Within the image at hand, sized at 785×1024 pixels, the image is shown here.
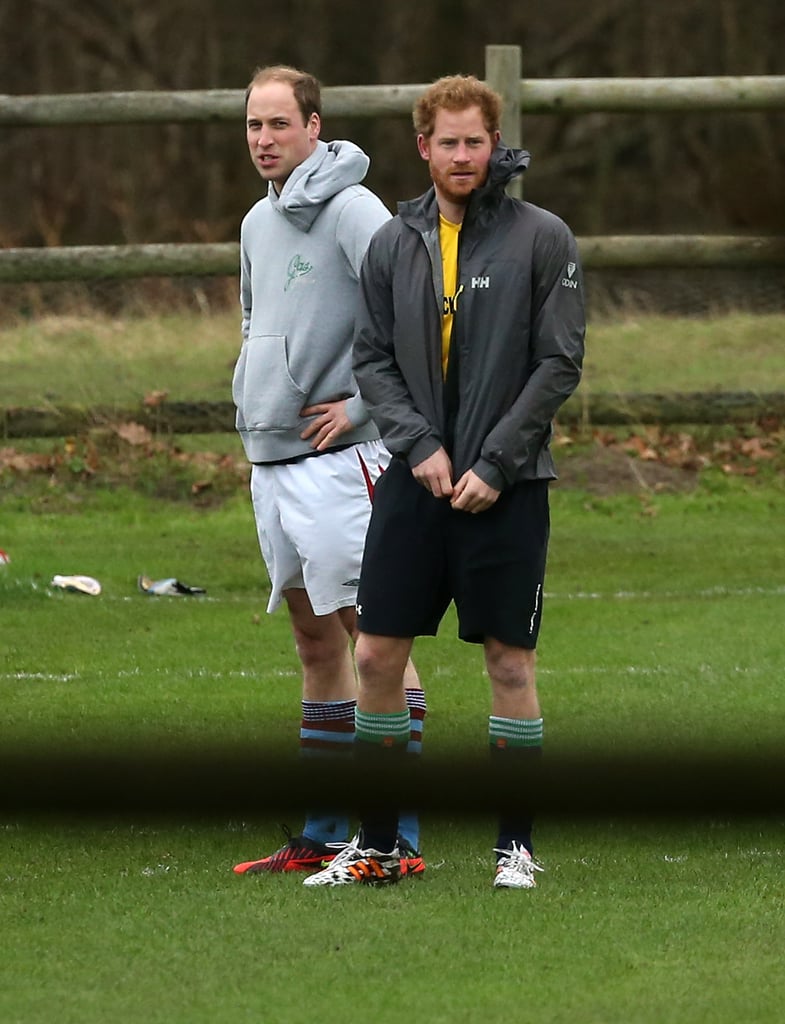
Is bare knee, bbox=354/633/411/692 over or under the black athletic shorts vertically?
under

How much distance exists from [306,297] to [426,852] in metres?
1.20

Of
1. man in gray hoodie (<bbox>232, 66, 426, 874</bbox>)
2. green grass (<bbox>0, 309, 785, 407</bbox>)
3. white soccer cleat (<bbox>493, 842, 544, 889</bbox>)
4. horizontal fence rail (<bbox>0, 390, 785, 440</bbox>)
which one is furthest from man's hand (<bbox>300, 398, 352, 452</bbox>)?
green grass (<bbox>0, 309, 785, 407</bbox>)

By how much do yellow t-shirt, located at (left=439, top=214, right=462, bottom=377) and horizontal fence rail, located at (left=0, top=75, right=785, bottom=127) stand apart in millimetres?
4907

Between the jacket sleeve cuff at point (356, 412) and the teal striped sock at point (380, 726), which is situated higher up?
the jacket sleeve cuff at point (356, 412)

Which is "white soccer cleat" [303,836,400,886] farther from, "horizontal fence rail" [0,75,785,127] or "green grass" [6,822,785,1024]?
"horizontal fence rail" [0,75,785,127]

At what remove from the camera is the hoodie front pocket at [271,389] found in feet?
14.0

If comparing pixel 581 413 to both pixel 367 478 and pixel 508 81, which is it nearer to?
pixel 508 81

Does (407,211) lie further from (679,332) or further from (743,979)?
(679,332)

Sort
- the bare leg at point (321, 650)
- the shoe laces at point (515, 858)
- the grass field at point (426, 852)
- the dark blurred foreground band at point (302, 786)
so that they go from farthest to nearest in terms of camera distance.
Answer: the bare leg at point (321, 650) < the shoe laces at point (515, 858) < the grass field at point (426, 852) < the dark blurred foreground band at point (302, 786)

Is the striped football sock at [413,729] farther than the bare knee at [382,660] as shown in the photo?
Yes

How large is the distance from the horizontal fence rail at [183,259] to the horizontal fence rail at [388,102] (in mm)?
558

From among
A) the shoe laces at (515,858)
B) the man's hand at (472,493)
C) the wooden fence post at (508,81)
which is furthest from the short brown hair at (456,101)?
the wooden fence post at (508,81)

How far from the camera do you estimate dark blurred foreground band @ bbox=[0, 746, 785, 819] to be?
1.28 m

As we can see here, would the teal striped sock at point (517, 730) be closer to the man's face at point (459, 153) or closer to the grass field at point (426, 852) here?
the grass field at point (426, 852)
